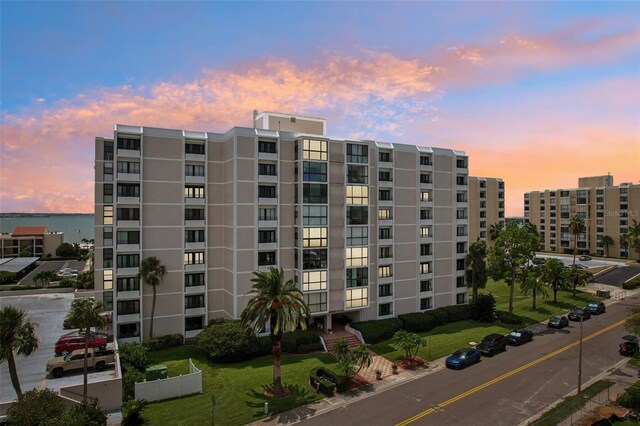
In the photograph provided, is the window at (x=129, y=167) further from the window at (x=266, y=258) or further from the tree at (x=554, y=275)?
the tree at (x=554, y=275)

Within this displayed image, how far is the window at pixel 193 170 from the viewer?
47125 mm

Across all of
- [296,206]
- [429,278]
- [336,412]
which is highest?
[296,206]

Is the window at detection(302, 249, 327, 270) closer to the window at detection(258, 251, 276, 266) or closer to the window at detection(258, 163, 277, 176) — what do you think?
the window at detection(258, 251, 276, 266)

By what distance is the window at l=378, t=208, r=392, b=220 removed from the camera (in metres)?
54.0

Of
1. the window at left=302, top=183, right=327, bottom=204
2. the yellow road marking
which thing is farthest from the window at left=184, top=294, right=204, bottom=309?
the yellow road marking

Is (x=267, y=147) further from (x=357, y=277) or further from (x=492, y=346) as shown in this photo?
(x=492, y=346)

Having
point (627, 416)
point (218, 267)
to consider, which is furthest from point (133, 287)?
point (627, 416)

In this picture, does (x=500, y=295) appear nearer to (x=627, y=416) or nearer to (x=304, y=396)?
(x=627, y=416)

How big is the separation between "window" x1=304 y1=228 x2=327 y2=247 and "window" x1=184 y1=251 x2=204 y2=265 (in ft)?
42.7

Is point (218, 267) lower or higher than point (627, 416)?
higher

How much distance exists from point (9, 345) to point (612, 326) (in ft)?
225

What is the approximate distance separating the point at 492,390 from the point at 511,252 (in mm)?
27760

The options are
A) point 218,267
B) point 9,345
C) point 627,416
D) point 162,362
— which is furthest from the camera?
point 218,267

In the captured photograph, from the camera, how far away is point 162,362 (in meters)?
38.9
